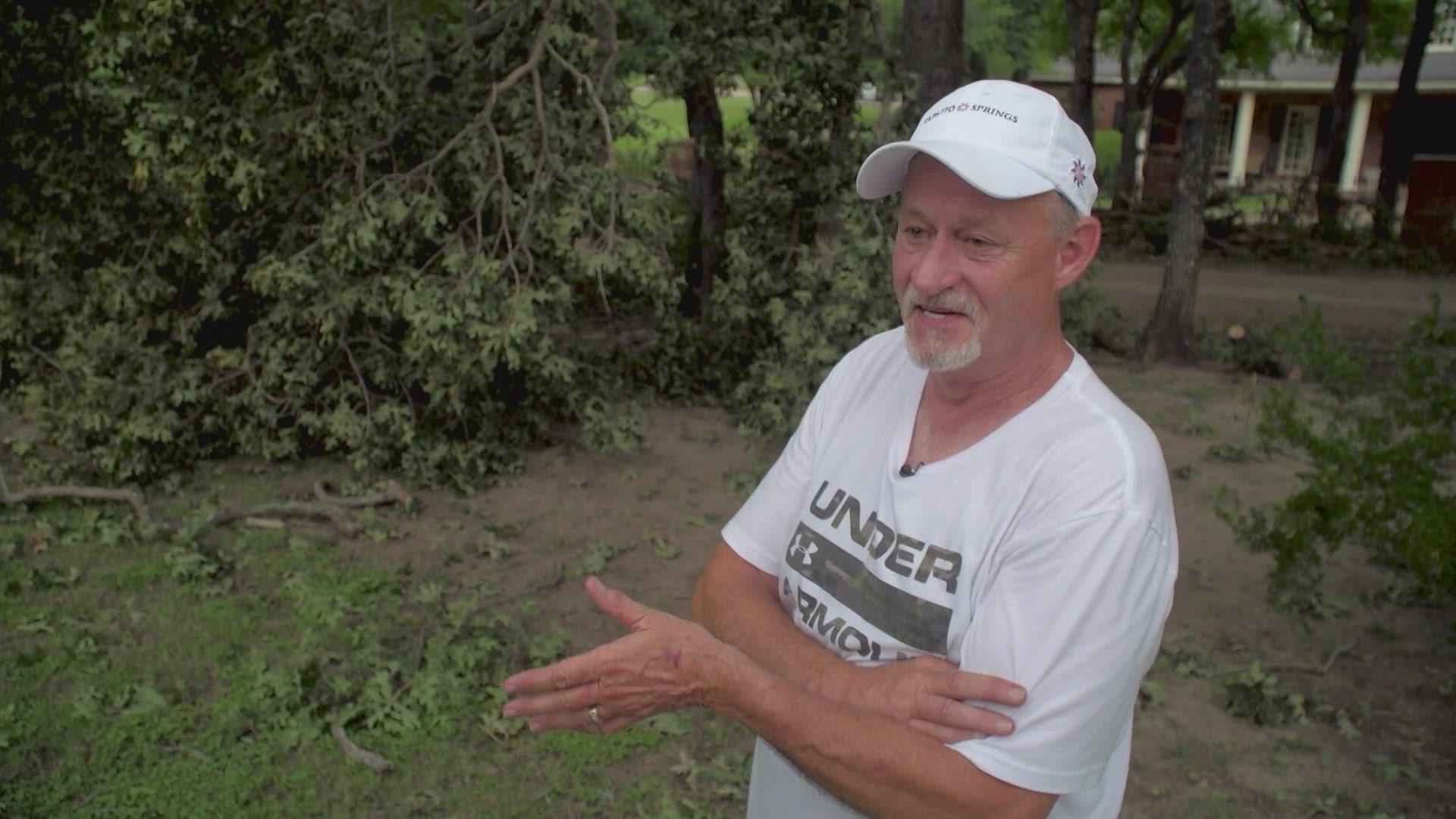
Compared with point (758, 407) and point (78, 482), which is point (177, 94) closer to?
point (78, 482)

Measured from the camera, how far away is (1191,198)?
11.4 meters

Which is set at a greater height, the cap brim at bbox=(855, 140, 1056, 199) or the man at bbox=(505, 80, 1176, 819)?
the cap brim at bbox=(855, 140, 1056, 199)

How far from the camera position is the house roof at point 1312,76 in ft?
96.1

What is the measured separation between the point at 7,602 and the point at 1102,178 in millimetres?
27760

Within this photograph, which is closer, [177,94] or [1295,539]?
[1295,539]

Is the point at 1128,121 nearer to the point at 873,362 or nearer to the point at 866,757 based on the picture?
the point at 873,362

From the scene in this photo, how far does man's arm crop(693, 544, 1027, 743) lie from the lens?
1.68m

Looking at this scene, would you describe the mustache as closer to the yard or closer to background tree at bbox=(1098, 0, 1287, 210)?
the yard

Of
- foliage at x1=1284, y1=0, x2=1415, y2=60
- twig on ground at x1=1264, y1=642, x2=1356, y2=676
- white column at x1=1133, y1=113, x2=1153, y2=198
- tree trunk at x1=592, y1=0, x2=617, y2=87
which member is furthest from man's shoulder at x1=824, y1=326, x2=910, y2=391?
white column at x1=1133, y1=113, x2=1153, y2=198

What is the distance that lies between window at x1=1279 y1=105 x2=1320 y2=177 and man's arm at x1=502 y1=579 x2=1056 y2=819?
38552mm

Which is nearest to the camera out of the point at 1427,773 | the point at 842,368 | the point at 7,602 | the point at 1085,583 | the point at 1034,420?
the point at 1085,583

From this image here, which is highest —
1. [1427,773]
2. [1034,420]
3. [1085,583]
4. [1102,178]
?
[1034,420]

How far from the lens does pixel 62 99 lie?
7117 mm

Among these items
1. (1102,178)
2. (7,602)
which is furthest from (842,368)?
(1102,178)
